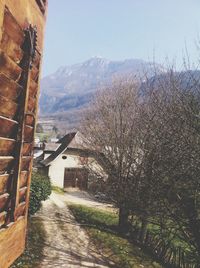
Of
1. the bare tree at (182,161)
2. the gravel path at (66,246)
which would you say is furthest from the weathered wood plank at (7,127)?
the gravel path at (66,246)

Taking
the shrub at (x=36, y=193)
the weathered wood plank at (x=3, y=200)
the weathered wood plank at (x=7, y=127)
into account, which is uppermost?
the weathered wood plank at (x=7, y=127)

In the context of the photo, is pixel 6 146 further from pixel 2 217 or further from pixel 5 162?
pixel 2 217

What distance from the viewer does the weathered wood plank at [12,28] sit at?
85.3 inches

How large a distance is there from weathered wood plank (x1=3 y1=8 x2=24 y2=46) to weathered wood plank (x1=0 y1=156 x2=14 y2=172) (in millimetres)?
803

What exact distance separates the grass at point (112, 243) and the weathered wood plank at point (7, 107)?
1168cm

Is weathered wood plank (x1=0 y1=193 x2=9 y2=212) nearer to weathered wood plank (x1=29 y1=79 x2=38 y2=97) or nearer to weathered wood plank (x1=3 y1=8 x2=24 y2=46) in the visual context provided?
weathered wood plank (x1=29 y1=79 x2=38 y2=97)

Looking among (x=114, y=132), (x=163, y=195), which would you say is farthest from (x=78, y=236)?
(x=163, y=195)

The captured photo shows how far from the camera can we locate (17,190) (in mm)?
2459

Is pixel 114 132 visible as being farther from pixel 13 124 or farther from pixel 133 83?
pixel 13 124

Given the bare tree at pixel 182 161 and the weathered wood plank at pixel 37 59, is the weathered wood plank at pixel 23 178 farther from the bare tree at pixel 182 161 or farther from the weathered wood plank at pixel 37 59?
the bare tree at pixel 182 161

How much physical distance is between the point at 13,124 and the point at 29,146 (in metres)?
0.51

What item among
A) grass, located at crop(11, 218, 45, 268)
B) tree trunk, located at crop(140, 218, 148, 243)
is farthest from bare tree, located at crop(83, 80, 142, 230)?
grass, located at crop(11, 218, 45, 268)

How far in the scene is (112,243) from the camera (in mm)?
15648

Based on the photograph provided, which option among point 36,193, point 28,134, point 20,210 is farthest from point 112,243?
point 28,134
